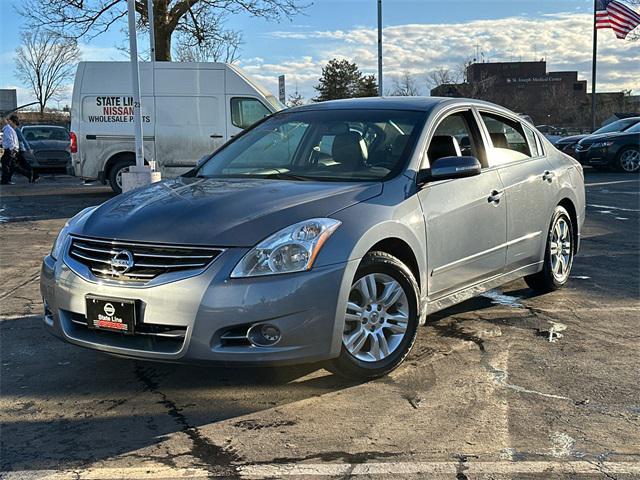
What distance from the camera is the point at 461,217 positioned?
456cm

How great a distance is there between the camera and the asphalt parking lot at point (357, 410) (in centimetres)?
296

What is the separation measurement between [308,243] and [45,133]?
18.4 meters

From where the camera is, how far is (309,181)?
14.1ft

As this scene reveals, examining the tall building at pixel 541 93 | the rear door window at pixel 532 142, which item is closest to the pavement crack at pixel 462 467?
the rear door window at pixel 532 142

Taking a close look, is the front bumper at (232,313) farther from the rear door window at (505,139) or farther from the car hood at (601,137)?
the car hood at (601,137)

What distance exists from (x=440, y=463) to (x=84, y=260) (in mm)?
2148

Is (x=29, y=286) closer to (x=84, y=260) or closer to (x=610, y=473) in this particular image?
(x=84, y=260)

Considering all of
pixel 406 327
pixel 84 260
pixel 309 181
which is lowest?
pixel 406 327

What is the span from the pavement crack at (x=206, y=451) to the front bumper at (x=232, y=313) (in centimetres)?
29

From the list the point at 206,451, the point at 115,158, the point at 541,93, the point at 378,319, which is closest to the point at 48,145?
the point at 115,158

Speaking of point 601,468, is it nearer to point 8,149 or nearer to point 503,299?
point 503,299

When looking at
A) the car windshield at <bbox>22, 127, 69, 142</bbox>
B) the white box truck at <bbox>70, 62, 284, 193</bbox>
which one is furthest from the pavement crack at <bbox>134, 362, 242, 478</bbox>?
the car windshield at <bbox>22, 127, 69, 142</bbox>

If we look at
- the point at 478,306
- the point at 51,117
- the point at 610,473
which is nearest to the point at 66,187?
the point at 478,306

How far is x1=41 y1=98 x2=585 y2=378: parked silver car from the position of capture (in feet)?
11.2
